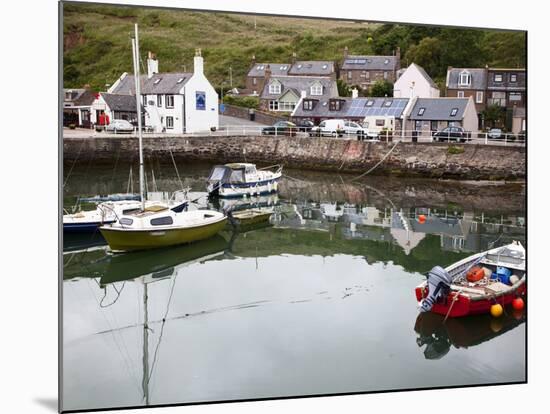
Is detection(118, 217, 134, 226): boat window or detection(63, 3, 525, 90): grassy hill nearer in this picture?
detection(63, 3, 525, 90): grassy hill

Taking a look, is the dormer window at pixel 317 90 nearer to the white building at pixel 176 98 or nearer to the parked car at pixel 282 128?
the parked car at pixel 282 128

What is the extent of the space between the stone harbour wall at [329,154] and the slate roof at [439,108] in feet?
1.18

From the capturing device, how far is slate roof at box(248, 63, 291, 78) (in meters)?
7.67

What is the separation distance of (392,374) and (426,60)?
119 inches

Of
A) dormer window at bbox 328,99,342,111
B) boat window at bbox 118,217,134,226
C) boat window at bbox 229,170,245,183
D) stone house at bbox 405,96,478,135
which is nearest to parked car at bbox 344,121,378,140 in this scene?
dormer window at bbox 328,99,342,111

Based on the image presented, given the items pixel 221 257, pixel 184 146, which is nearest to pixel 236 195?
pixel 221 257

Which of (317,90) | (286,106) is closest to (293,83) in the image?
(286,106)

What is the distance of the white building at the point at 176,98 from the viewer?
294 inches

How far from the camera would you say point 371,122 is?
844cm

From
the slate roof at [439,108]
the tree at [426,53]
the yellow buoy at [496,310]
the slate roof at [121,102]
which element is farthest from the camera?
the slate roof at [439,108]

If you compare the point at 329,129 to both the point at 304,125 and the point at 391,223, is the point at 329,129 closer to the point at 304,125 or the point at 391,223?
the point at 304,125

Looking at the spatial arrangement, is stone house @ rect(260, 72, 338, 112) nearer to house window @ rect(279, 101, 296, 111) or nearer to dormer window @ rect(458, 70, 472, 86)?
house window @ rect(279, 101, 296, 111)

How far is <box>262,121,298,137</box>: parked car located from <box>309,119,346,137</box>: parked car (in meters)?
0.36

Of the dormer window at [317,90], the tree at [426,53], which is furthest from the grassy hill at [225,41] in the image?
the dormer window at [317,90]
